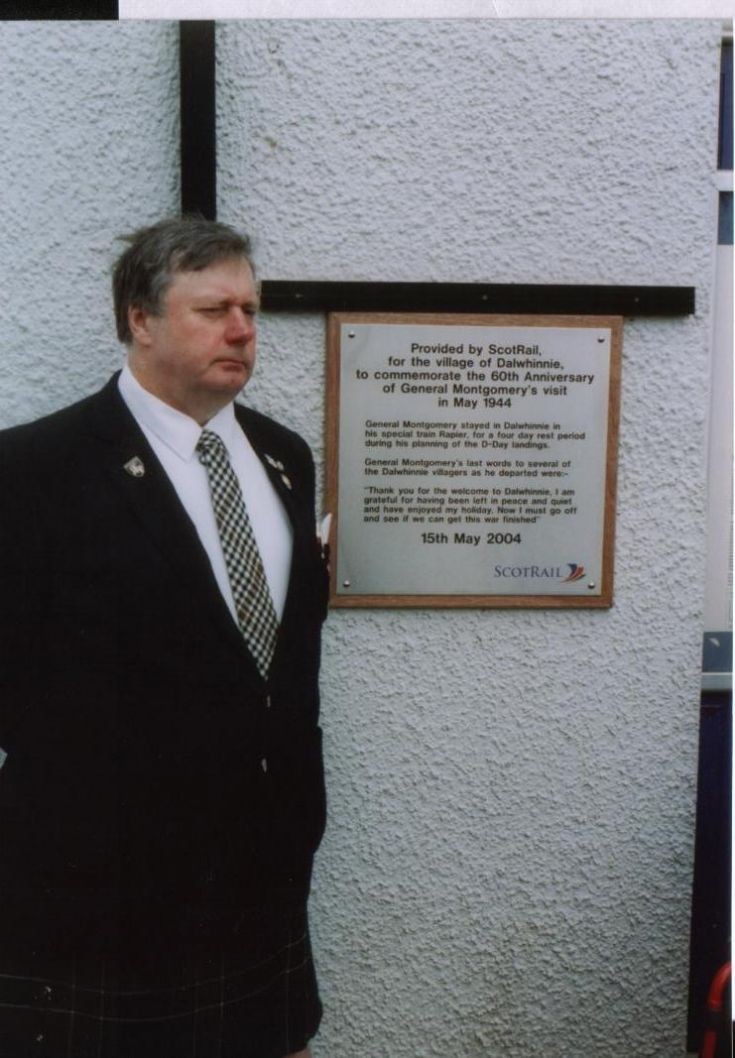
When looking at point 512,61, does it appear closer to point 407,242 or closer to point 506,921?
point 407,242

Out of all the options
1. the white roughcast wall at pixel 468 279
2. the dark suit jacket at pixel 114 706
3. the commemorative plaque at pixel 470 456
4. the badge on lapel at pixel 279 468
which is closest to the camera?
the dark suit jacket at pixel 114 706

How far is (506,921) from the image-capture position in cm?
296

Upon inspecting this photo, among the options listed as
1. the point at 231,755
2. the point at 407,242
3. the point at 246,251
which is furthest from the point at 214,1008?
the point at 407,242

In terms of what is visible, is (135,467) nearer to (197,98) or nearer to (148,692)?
(148,692)

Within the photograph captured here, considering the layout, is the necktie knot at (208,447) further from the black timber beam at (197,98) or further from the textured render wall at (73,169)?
the black timber beam at (197,98)

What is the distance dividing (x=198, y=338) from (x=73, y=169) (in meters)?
0.65

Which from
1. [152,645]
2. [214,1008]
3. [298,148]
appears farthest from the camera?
[298,148]

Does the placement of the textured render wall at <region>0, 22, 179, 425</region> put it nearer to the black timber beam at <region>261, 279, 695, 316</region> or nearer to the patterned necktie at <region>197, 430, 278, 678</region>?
the black timber beam at <region>261, 279, 695, 316</region>

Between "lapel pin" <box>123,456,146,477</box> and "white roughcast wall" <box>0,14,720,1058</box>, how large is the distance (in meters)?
0.52

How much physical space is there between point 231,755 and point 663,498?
4.29ft

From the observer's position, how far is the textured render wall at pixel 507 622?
269 cm

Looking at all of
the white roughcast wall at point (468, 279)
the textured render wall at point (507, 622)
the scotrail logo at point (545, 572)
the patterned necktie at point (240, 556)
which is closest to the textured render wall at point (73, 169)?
the white roughcast wall at point (468, 279)

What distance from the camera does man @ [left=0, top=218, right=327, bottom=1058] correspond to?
7.33 ft

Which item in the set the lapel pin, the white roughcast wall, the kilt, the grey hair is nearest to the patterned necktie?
the lapel pin
